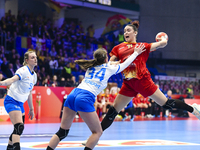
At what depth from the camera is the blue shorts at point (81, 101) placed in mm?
4062

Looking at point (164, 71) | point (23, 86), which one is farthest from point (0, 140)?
point (164, 71)

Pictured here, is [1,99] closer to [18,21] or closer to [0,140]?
[0,140]

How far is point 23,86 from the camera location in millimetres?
5125

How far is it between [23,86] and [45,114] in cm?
961

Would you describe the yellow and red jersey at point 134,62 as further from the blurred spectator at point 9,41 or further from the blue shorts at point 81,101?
the blurred spectator at point 9,41

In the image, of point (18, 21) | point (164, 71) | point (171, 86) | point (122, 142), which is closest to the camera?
point (122, 142)

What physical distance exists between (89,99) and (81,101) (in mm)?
130

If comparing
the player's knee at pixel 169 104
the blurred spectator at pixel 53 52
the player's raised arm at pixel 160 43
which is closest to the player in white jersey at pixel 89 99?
the player's raised arm at pixel 160 43

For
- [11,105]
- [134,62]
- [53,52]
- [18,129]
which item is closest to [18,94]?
[11,105]

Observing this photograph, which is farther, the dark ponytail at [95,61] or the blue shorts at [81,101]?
the dark ponytail at [95,61]

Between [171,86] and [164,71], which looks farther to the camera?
[164,71]

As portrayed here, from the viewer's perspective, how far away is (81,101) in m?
4.07

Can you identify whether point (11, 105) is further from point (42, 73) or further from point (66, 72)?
point (66, 72)

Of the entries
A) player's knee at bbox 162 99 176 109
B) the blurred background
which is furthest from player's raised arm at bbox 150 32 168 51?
the blurred background
